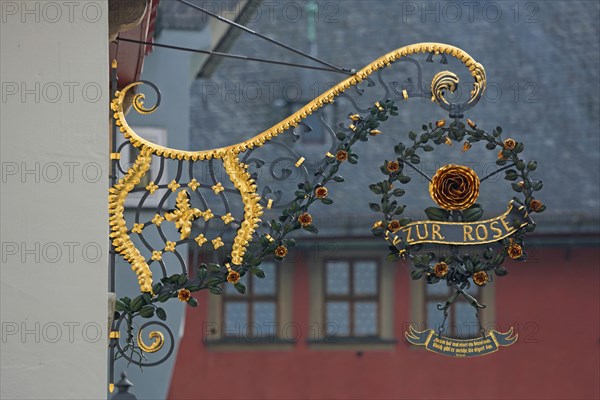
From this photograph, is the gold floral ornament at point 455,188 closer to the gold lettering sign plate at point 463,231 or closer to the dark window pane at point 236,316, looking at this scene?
the gold lettering sign plate at point 463,231

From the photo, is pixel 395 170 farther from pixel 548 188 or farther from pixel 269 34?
pixel 269 34

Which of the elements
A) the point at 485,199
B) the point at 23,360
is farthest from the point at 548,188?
the point at 23,360

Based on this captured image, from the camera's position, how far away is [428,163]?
27.0m

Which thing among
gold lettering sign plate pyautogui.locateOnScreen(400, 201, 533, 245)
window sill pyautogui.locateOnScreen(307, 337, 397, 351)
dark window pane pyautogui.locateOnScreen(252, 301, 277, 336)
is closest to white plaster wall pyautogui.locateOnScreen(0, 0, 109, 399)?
gold lettering sign plate pyautogui.locateOnScreen(400, 201, 533, 245)

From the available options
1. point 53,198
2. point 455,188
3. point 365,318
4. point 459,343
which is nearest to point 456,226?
point 455,188

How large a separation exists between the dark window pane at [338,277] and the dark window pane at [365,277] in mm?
131

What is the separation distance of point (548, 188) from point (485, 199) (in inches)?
39.8

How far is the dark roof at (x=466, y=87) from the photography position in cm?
2711

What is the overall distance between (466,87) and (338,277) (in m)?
3.34

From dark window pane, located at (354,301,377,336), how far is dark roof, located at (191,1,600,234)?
65.6 inches

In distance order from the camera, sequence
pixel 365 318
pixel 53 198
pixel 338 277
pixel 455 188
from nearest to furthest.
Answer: pixel 53 198, pixel 455 188, pixel 365 318, pixel 338 277

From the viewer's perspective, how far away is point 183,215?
9.23 meters

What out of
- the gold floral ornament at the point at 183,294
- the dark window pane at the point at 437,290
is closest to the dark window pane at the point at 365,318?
the dark window pane at the point at 437,290

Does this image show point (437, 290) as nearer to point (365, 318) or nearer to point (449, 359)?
point (365, 318)
